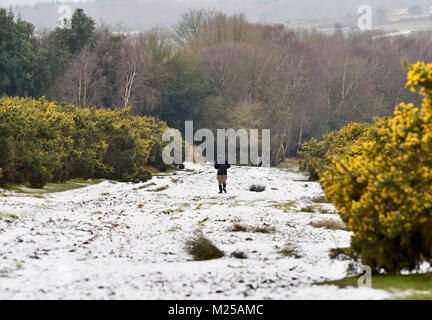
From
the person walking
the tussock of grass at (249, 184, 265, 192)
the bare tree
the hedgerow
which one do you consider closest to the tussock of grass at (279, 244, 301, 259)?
the person walking

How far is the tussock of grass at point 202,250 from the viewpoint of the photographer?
1074 centimetres

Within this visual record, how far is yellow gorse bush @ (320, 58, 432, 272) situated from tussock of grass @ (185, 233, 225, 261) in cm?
275

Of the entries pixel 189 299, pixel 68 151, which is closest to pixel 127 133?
pixel 68 151

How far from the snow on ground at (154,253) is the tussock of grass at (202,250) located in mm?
143

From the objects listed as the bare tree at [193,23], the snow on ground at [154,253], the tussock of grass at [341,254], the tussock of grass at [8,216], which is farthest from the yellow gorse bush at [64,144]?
the bare tree at [193,23]

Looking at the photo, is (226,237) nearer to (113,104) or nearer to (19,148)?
(19,148)

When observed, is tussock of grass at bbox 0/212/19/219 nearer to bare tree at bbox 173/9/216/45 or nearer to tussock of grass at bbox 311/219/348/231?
tussock of grass at bbox 311/219/348/231

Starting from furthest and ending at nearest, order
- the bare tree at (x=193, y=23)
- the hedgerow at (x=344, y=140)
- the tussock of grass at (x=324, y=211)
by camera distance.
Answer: the bare tree at (x=193, y=23)
the hedgerow at (x=344, y=140)
the tussock of grass at (x=324, y=211)

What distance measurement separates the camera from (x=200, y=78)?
60.5m

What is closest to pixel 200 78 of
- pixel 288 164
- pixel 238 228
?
pixel 288 164

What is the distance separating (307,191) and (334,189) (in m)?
18.6

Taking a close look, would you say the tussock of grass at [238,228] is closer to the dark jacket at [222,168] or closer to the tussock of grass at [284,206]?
the tussock of grass at [284,206]

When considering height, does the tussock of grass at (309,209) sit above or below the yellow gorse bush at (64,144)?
below

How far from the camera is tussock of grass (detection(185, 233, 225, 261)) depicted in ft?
35.2
